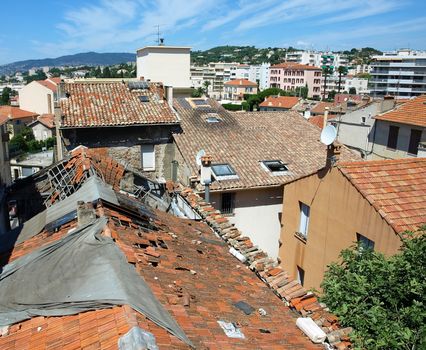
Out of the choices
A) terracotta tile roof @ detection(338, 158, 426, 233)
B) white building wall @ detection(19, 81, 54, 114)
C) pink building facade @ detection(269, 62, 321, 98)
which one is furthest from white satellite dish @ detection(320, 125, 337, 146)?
pink building facade @ detection(269, 62, 321, 98)

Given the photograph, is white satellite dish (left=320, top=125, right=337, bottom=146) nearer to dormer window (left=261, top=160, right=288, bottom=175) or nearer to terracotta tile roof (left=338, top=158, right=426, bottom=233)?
terracotta tile roof (left=338, top=158, right=426, bottom=233)

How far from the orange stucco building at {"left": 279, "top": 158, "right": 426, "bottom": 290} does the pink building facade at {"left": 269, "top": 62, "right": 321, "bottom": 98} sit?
12316 centimetres

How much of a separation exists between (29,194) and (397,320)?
1015cm

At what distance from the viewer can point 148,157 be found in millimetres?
20109

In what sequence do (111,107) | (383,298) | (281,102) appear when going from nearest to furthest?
(383,298) → (111,107) → (281,102)

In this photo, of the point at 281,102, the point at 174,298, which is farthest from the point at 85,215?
the point at 281,102

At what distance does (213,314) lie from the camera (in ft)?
18.9

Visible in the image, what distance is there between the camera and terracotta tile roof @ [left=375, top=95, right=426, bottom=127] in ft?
76.9

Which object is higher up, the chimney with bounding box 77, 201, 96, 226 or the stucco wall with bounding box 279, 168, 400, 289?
the chimney with bounding box 77, 201, 96, 226

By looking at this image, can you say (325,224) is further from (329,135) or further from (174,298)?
(174,298)

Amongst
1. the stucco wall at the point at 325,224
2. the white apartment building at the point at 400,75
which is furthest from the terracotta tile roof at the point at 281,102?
the stucco wall at the point at 325,224

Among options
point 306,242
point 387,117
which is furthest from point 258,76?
point 306,242

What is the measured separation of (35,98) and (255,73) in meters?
93.3

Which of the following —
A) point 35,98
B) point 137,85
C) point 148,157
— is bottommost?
point 35,98
